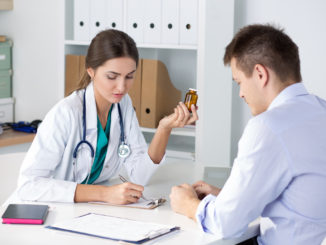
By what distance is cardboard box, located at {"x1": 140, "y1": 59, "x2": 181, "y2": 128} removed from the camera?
310cm

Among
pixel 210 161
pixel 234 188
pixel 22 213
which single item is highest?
pixel 234 188

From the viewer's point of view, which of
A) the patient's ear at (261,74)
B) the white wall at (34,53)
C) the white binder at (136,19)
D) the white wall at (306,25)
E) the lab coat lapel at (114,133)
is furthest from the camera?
the white wall at (34,53)

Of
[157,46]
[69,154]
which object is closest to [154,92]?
[157,46]

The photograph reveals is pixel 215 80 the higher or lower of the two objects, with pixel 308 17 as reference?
lower

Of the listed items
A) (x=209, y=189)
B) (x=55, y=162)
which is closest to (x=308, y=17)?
(x=209, y=189)

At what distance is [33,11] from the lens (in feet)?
11.6

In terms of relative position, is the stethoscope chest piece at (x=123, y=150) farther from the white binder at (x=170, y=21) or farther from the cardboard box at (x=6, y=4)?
the cardboard box at (x=6, y=4)

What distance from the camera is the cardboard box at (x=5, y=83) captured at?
355cm

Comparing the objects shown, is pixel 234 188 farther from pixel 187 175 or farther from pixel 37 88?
pixel 37 88

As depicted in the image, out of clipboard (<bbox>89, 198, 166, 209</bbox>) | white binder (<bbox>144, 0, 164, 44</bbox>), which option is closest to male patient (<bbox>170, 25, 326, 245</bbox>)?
clipboard (<bbox>89, 198, 166, 209</bbox>)

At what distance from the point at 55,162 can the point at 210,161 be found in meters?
1.39

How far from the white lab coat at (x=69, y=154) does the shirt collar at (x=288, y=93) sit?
2.20 feet

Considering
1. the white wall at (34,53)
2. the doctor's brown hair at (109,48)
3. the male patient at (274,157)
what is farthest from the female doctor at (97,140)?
the white wall at (34,53)

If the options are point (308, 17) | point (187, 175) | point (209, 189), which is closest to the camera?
point (209, 189)
